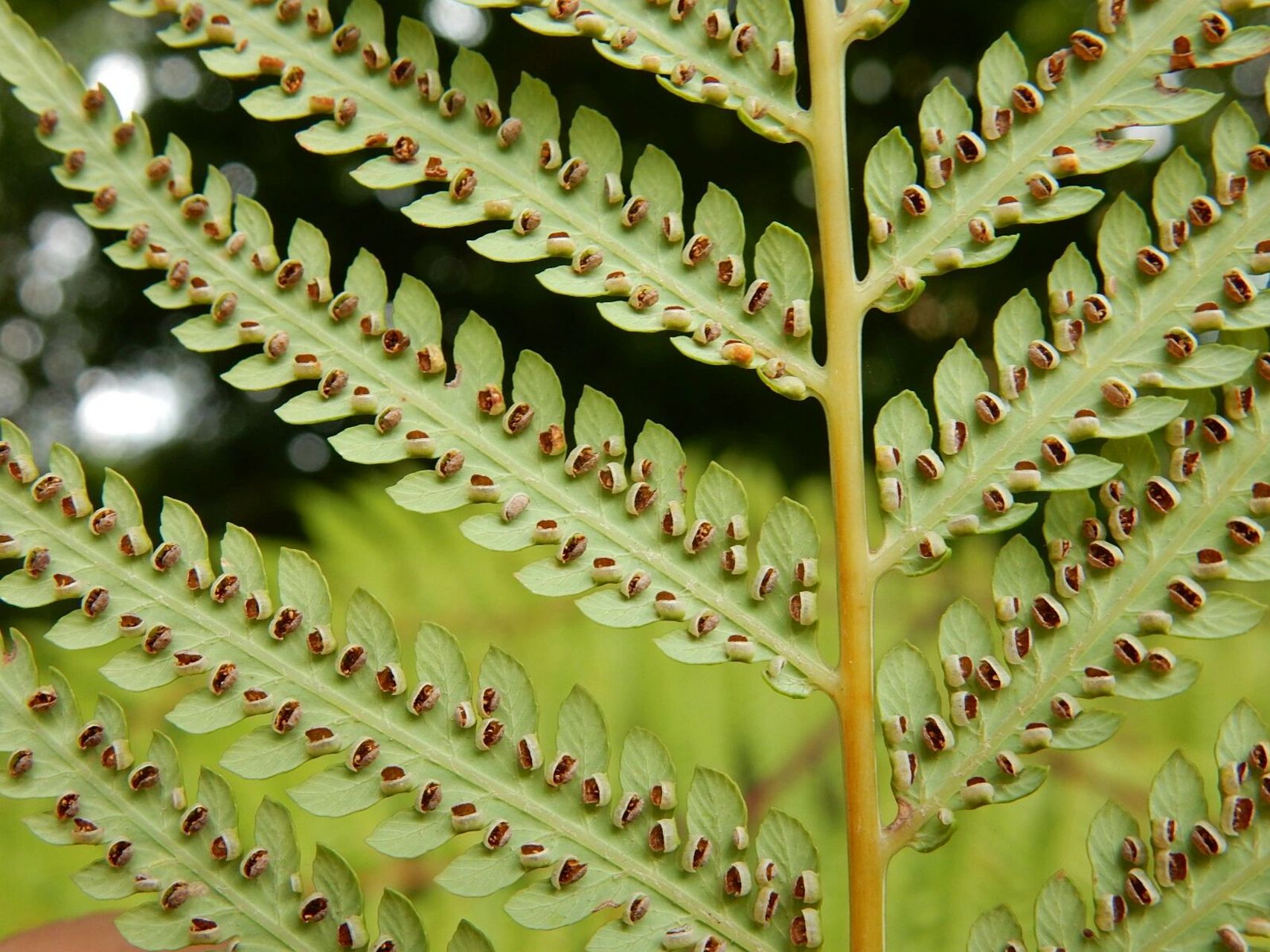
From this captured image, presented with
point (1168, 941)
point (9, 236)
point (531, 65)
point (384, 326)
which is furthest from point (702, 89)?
point (9, 236)

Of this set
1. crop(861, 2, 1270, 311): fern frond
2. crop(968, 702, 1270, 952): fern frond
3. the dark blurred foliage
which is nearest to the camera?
crop(968, 702, 1270, 952): fern frond

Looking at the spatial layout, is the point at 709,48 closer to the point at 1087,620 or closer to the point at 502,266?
the point at 1087,620

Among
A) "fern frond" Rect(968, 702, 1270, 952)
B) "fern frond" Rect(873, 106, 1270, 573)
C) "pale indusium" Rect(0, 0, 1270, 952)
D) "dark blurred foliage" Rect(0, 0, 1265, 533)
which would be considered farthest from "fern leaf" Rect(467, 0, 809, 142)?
"dark blurred foliage" Rect(0, 0, 1265, 533)

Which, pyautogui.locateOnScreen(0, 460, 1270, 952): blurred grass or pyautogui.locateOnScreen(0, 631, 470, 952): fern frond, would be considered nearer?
pyautogui.locateOnScreen(0, 631, 470, 952): fern frond

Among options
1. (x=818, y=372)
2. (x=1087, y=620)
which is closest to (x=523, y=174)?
(x=818, y=372)

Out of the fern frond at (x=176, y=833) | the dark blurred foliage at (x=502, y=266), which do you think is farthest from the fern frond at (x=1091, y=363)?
the dark blurred foliage at (x=502, y=266)

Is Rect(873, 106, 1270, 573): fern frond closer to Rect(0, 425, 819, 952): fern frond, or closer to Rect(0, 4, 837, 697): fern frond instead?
Rect(0, 4, 837, 697): fern frond

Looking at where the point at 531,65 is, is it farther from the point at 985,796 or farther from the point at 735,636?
the point at 985,796
